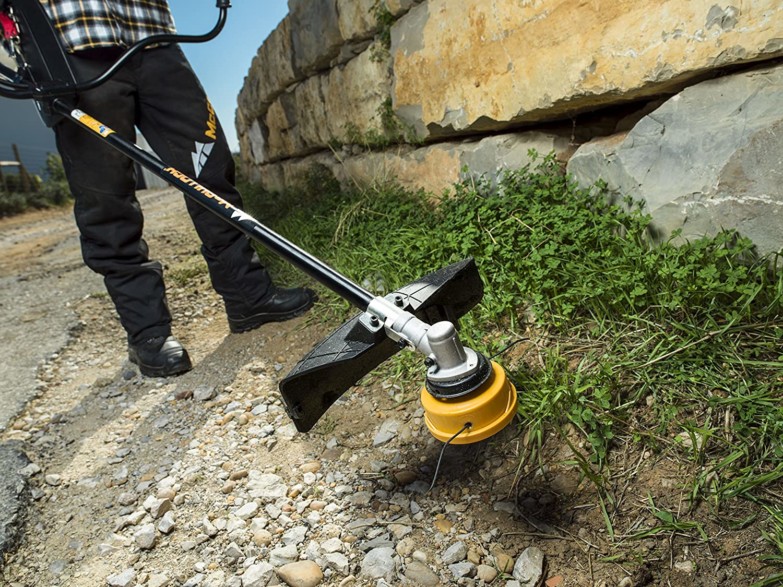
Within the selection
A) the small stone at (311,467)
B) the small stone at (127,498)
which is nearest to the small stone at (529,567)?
the small stone at (311,467)

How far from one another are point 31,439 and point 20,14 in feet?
5.49

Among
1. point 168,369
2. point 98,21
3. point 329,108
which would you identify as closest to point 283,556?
point 168,369

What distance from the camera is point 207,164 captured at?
7.82ft

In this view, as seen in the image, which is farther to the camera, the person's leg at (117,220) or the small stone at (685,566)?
the person's leg at (117,220)

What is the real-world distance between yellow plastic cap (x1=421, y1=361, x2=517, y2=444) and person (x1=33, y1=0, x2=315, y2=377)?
64.1 inches

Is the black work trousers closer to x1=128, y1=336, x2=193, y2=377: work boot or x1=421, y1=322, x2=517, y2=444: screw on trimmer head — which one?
x1=128, y1=336, x2=193, y2=377: work boot

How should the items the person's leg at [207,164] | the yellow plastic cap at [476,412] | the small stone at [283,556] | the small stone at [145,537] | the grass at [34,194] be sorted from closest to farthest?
the yellow plastic cap at [476,412]
the small stone at [283,556]
the small stone at [145,537]
the person's leg at [207,164]
the grass at [34,194]

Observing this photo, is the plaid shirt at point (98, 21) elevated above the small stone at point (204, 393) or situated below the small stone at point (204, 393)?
→ above

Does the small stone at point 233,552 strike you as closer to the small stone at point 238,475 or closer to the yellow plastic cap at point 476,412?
the small stone at point 238,475

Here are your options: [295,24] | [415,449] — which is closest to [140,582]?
[415,449]

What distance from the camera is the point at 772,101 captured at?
136 cm

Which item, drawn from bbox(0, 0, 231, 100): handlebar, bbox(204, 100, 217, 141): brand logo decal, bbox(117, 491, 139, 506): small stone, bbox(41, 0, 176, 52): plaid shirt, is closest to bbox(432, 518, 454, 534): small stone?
bbox(117, 491, 139, 506): small stone

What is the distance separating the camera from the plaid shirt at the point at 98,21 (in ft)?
6.70

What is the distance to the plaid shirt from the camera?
2.04m
